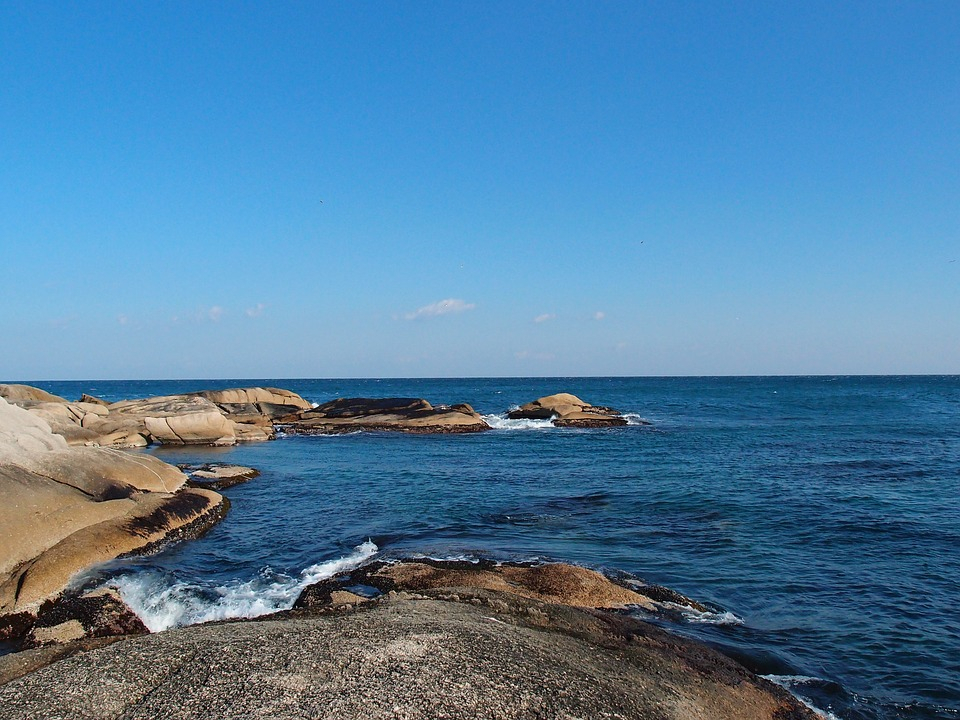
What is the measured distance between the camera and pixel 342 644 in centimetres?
874

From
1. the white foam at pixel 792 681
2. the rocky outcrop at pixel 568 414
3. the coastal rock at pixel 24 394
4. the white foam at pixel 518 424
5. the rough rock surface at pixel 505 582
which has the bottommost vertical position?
the white foam at pixel 792 681

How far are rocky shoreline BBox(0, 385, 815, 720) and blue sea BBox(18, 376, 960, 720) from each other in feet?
4.44

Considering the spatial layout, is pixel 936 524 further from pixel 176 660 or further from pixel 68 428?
pixel 68 428

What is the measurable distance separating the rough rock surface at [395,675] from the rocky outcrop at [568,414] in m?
49.9

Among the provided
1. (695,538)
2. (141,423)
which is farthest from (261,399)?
(695,538)

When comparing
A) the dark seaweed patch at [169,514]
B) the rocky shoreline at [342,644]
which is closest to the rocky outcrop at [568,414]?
the dark seaweed patch at [169,514]

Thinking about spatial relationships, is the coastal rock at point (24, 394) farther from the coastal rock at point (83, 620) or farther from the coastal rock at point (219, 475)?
the coastal rock at point (83, 620)

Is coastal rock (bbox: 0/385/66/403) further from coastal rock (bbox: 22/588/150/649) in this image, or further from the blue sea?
coastal rock (bbox: 22/588/150/649)

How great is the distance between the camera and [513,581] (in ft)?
Result: 46.6

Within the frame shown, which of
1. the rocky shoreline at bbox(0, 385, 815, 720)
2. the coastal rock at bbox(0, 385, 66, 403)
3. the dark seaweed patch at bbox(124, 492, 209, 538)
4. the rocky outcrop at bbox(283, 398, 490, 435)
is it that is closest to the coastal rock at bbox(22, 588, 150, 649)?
the rocky shoreline at bbox(0, 385, 815, 720)

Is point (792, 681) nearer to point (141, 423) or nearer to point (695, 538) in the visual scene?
point (695, 538)

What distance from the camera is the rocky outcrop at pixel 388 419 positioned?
185 ft

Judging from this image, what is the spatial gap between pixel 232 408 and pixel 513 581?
53798 mm

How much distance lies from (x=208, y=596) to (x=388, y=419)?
1719 inches
